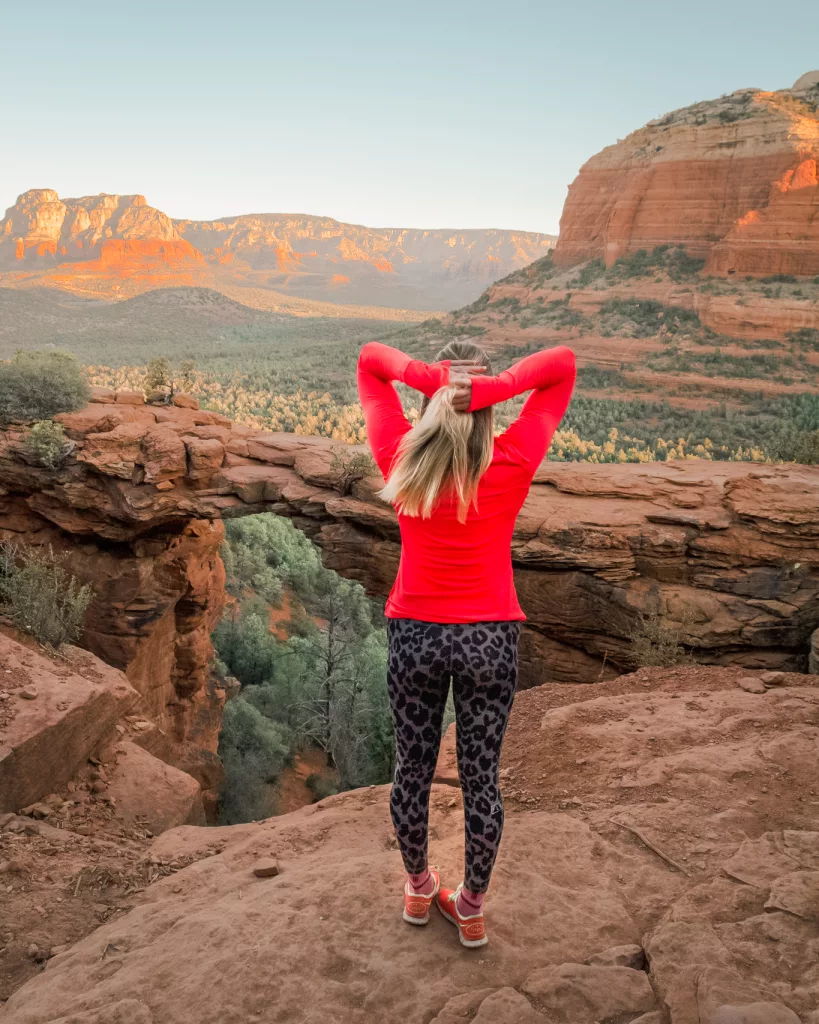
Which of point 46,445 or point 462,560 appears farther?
point 46,445

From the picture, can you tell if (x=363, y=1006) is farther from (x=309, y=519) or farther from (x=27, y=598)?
(x=309, y=519)

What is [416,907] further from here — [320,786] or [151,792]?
[320,786]

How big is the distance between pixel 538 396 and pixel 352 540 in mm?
5696

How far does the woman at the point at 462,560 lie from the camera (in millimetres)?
2096

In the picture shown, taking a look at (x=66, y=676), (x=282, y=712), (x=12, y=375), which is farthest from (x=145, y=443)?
(x=282, y=712)

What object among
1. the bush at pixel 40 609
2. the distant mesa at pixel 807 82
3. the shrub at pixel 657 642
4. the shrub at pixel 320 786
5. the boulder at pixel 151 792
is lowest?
the shrub at pixel 320 786

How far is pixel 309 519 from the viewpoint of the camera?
321 inches

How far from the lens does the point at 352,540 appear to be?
7.88m

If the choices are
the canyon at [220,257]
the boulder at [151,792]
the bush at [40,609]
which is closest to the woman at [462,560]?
the boulder at [151,792]

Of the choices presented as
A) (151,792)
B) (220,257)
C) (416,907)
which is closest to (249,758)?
(151,792)

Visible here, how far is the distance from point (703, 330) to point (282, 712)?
29413 mm

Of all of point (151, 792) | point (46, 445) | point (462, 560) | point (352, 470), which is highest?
point (462, 560)

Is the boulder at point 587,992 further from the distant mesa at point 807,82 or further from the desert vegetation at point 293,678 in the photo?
the distant mesa at point 807,82

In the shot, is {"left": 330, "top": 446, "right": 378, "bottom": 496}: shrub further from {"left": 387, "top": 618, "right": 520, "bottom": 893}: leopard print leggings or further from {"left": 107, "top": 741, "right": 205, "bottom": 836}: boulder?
{"left": 387, "top": 618, "right": 520, "bottom": 893}: leopard print leggings
